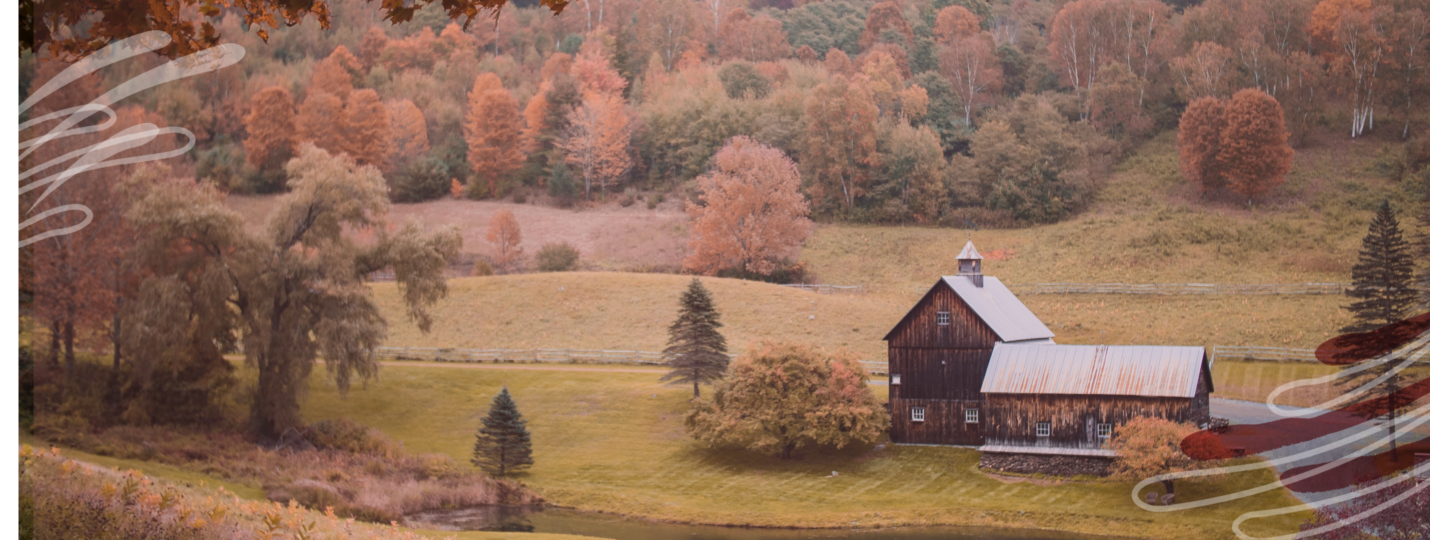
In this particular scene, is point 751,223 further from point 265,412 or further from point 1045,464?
point 265,412

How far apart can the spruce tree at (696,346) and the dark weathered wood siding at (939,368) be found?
6.85 meters

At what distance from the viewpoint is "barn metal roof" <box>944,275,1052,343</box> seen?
100 ft

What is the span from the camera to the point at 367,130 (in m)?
69.3

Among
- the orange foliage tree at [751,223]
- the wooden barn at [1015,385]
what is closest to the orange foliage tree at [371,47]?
the orange foliage tree at [751,223]

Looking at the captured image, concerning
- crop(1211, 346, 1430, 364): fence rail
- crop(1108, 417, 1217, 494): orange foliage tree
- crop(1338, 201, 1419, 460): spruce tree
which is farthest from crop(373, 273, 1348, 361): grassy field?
crop(1108, 417, 1217, 494): orange foliage tree

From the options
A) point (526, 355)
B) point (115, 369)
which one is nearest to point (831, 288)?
point (526, 355)

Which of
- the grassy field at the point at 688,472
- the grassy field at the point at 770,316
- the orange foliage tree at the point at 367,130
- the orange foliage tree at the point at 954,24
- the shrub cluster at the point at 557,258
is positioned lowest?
the grassy field at the point at 688,472

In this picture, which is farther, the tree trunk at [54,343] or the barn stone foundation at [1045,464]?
the barn stone foundation at [1045,464]

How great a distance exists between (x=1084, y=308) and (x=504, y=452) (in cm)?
2781

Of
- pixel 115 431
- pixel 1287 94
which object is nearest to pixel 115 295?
pixel 115 431

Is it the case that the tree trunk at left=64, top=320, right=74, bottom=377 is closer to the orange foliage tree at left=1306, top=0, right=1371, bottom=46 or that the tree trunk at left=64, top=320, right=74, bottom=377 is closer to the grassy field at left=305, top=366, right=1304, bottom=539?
the grassy field at left=305, top=366, right=1304, bottom=539

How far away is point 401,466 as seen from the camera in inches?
1065

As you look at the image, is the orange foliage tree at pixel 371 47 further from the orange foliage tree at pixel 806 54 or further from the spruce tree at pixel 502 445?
the spruce tree at pixel 502 445

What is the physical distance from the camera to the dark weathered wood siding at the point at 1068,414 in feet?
85.6
